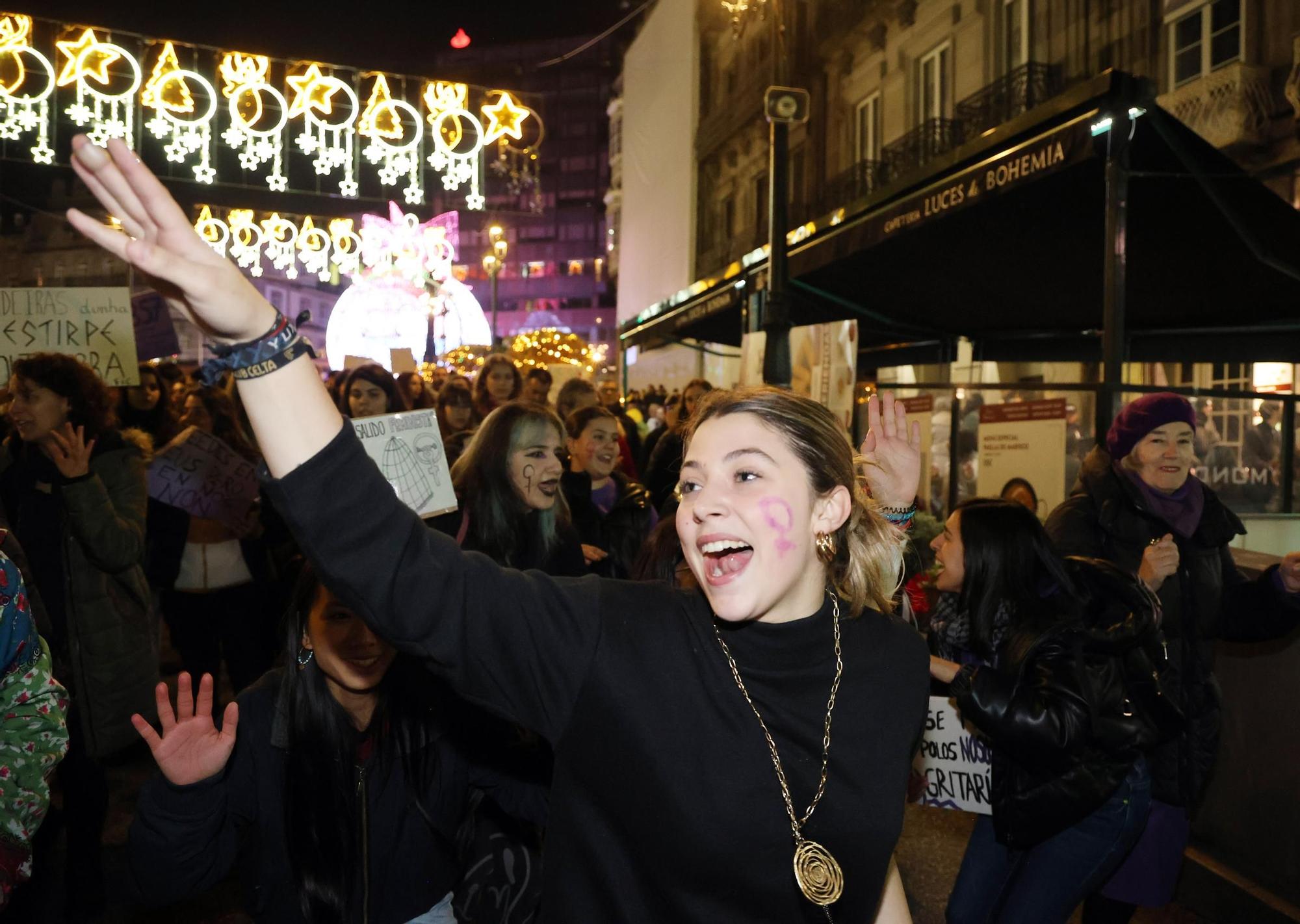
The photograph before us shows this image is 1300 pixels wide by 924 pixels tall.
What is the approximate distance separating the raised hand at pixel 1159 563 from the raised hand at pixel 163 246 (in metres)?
3.50

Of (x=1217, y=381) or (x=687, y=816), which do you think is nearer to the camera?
(x=687, y=816)

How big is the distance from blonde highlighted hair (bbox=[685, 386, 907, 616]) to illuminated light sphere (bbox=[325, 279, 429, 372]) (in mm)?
15899

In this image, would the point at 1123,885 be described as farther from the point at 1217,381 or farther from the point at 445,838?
the point at 1217,381

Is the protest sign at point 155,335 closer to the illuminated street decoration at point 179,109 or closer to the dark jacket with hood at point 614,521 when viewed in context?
the dark jacket with hood at point 614,521

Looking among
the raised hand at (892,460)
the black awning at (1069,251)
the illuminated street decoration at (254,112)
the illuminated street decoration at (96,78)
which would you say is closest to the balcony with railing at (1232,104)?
the black awning at (1069,251)

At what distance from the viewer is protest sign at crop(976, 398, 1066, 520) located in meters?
7.05

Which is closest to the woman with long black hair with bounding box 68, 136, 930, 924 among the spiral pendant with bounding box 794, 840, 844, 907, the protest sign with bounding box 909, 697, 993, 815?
the spiral pendant with bounding box 794, 840, 844, 907

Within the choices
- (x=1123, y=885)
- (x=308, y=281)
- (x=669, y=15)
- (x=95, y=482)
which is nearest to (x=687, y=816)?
(x=1123, y=885)

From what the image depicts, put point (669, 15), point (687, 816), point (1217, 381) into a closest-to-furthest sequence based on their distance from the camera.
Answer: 1. point (687, 816)
2. point (1217, 381)
3. point (669, 15)

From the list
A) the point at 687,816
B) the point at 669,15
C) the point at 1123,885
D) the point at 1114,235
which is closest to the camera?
the point at 687,816

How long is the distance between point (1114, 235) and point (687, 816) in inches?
259

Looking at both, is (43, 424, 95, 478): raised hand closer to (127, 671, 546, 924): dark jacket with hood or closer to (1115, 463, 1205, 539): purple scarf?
(127, 671, 546, 924): dark jacket with hood

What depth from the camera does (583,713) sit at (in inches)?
70.5

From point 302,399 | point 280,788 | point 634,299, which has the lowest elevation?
point 280,788
